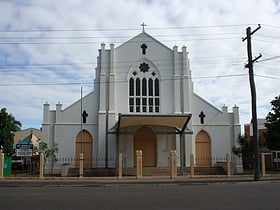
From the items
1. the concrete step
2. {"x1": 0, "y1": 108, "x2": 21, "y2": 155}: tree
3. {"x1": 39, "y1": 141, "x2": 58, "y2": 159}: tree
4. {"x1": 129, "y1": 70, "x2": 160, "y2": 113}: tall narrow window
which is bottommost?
the concrete step

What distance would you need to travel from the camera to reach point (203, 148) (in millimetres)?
37531

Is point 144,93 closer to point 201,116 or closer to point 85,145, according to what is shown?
point 201,116

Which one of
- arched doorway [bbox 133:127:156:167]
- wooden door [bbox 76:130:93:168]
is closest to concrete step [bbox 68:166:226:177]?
wooden door [bbox 76:130:93:168]

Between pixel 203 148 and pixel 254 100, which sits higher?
pixel 254 100

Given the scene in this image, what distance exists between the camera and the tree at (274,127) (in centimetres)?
3644

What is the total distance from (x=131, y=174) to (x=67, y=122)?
861cm

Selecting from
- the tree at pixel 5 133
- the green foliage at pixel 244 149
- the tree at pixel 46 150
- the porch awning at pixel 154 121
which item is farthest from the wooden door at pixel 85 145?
the green foliage at pixel 244 149

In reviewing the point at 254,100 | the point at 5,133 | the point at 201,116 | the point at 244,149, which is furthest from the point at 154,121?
the point at 5,133

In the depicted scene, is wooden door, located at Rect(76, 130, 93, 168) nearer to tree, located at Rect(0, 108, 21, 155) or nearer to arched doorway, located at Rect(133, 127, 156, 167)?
arched doorway, located at Rect(133, 127, 156, 167)

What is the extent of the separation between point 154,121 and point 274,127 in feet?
37.0

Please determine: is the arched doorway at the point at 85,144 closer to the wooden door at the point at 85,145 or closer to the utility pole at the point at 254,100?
the wooden door at the point at 85,145

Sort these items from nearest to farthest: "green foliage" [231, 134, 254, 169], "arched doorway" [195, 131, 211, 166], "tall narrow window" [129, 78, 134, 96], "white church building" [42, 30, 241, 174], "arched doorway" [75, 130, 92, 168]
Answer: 1. "green foliage" [231, 134, 254, 169]
2. "white church building" [42, 30, 241, 174]
3. "arched doorway" [75, 130, 92, 168]
4. "arched doorway" [195, 131, 211, 166]
5. "tall narrow window" [129, 78, 134, 96]

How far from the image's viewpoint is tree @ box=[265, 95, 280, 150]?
36.4 m

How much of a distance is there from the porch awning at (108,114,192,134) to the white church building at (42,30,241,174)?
529 mm
